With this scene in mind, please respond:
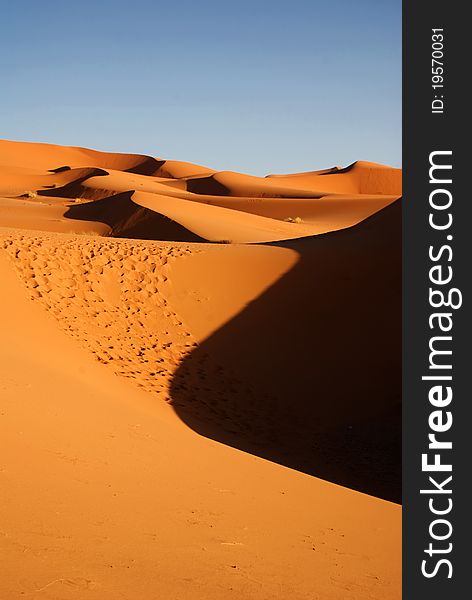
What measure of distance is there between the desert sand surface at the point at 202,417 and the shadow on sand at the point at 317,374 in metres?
0.04

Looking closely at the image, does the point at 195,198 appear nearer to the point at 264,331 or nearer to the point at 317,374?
the point at 264,331

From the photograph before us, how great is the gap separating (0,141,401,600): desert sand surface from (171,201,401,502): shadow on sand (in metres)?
0.04

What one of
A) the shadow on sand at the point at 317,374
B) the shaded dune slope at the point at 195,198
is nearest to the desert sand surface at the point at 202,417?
the shadow on sand at the point at 317,374

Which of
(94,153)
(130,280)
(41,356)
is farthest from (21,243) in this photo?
(94,153)

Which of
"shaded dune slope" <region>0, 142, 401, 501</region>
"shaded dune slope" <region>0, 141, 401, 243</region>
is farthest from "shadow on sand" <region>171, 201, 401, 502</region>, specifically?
"shaded dune slope" <region>0, 141, 401, 243</region>

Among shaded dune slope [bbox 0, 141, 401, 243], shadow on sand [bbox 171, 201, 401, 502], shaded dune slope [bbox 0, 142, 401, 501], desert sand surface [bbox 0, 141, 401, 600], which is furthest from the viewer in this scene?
shaded dune slope [bbox 0, 141, 401, 243]

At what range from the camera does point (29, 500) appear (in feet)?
13.3

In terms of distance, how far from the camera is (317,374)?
1134cm

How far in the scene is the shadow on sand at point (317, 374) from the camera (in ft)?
28.9

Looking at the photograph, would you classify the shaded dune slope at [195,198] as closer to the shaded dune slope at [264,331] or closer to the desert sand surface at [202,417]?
the desert sand surface at [202,417]

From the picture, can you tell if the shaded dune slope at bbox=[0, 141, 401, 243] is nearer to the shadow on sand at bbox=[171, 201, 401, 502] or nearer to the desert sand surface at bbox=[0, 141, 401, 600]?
the desert sand surface at bbox=[0, 141, 401, 600]

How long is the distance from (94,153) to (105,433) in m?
95.4

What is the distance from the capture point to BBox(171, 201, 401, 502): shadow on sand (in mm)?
8820

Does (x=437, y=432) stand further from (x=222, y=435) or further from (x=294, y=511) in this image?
(x=222, y=435)
